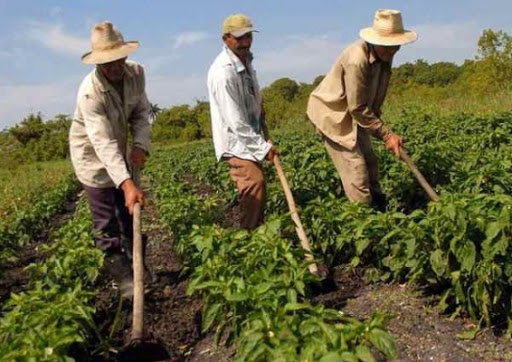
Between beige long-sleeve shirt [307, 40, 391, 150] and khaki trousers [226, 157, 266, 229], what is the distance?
2.58 ft

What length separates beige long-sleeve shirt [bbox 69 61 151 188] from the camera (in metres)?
4.02

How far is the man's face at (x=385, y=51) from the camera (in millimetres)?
4453

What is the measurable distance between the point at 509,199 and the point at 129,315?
2605mm

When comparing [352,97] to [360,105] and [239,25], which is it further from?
[239,25]

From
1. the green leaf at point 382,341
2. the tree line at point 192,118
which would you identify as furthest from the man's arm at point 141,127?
the tree line at point 192,118

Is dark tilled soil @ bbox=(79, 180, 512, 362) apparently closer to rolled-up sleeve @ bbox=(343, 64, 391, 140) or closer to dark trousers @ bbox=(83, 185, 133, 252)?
dark trousers @ bbox=(83, 185, 133, 252)

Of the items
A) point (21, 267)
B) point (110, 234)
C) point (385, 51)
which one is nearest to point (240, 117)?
point (385, 51)

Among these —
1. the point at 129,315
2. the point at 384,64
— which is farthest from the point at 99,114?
the point at 384,64

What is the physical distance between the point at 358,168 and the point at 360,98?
58 centimetres

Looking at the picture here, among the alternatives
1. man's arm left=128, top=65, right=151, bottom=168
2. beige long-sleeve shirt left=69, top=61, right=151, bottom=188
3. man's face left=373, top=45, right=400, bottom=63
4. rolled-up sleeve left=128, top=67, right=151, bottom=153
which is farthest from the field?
man's face left=373, top=45, right=400, bottom=63

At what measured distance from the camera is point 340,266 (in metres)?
4.43

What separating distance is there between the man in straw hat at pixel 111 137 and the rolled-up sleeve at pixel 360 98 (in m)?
1.58

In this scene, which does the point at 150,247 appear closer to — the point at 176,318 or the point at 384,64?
the point at 176,318

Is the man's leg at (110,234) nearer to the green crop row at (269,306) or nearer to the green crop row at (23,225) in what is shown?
the green crop row at (269,306)
